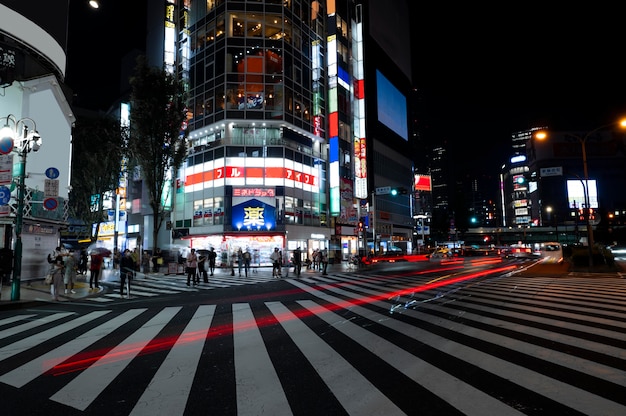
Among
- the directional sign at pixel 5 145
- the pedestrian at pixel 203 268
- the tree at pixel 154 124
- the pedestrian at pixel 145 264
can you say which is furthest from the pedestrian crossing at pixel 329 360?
the tree at pixel 154 124

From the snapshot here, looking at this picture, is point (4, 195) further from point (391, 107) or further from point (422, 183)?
point (422, 183)

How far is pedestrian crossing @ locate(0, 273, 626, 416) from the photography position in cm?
410

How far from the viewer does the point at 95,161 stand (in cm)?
3347

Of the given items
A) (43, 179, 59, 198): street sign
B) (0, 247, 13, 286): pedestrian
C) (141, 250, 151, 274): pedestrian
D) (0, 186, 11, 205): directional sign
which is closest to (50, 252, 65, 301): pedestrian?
(43, 179, 59, 198): street sign

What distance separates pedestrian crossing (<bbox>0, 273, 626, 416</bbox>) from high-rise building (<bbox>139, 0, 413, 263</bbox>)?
2778 cm

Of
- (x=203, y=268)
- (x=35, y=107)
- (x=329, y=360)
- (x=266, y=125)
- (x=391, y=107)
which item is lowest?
(x=329, y=360)

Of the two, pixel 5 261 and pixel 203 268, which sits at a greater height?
pixel 5 261

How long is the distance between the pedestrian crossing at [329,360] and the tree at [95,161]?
87.5 ft

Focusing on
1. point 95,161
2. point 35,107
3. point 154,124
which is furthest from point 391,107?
point 35,107

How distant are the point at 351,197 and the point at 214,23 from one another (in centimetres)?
2433

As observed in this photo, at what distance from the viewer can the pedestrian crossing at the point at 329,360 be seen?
410 centimetres

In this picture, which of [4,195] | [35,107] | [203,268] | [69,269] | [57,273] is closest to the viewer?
[4,195]

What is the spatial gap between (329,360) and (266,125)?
1431 inches

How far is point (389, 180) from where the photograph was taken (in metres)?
70.2
